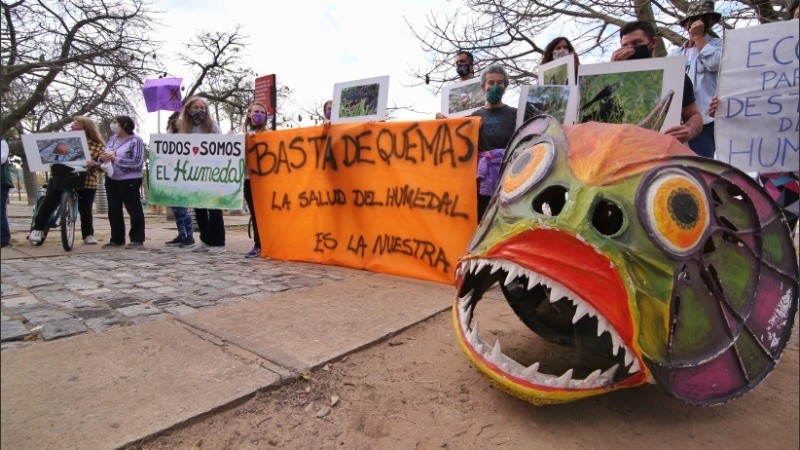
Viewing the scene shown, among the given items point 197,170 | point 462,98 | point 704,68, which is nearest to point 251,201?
point 197,170

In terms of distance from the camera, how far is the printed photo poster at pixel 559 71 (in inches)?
141

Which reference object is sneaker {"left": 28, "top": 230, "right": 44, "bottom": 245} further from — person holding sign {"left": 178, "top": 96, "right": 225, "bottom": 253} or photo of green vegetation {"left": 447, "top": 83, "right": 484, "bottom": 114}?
photo of green vegetation {"left": 447, "top": 83, "right": 484, "bottom": 114}

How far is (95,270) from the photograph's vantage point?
4.18 m

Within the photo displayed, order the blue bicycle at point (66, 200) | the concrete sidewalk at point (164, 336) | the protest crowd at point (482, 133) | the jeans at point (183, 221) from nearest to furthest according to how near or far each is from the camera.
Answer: the concrete sidewalk at point (164, 336) → the protest crowd at point (482, 133) → the blue bicycle at point (66, 200) → the jeans at point (183, 221)

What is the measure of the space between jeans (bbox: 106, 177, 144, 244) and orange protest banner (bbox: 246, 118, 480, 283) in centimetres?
171

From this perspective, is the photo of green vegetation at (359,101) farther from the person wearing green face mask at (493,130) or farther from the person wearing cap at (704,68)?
the person wearing cap at (704,68)

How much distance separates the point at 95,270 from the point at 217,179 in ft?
5.39

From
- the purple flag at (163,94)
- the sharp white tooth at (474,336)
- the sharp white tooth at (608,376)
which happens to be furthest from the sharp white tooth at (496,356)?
the purple flag at (163,94)

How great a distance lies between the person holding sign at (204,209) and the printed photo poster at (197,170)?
0.17 m

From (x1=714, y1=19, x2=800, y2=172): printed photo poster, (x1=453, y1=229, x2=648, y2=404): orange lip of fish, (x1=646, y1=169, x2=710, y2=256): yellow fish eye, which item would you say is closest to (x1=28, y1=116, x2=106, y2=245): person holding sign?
(x1=453, y1=229, x2=648, y2=404): orange lip of fish

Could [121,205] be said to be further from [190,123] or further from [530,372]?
[530,372]

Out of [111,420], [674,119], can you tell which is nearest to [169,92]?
[111,420]

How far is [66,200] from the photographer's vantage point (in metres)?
5.54

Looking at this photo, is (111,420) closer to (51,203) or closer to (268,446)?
(268,446)
